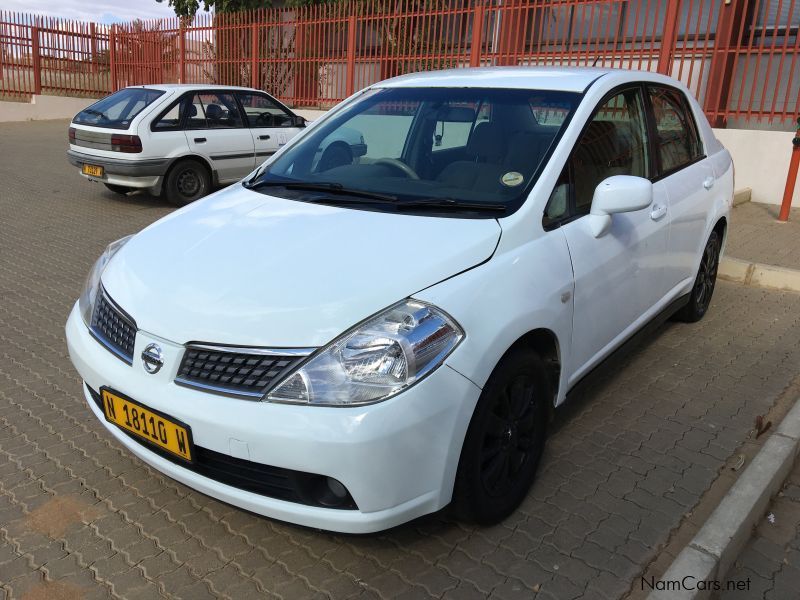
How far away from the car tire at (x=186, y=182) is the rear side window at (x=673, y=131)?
21.0ft

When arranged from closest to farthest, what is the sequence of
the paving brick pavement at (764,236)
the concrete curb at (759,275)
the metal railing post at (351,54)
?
the concrete curb at (759,275) → the paving brick pavement at (764,236) → the metal railing post at (351,54)

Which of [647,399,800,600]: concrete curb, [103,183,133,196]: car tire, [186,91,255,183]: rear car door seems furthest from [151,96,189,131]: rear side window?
[647,399,800,600]: concrete curb

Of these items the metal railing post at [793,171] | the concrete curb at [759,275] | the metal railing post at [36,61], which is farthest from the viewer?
the metal railing post at [36,61]

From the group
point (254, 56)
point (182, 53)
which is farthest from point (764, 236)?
point (182, 53)

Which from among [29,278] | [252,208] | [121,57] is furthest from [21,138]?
[252,208]

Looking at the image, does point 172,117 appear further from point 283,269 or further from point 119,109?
point 283,269

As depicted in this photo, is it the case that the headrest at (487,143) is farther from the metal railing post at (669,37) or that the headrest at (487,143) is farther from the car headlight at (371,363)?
the metal railing post at (669,37)

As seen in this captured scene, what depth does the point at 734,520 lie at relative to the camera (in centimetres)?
267

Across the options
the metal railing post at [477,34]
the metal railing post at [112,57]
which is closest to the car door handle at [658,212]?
the metal railing post at [477,34]

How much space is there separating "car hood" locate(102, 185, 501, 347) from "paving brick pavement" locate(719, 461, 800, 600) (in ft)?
5.12

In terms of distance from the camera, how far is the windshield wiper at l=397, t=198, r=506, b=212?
2.80 meters

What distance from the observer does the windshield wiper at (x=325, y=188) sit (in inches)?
119

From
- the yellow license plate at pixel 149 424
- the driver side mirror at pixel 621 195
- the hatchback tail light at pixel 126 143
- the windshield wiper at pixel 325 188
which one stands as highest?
the driver side mirror at pixel 621 195

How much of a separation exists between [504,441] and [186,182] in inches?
294
